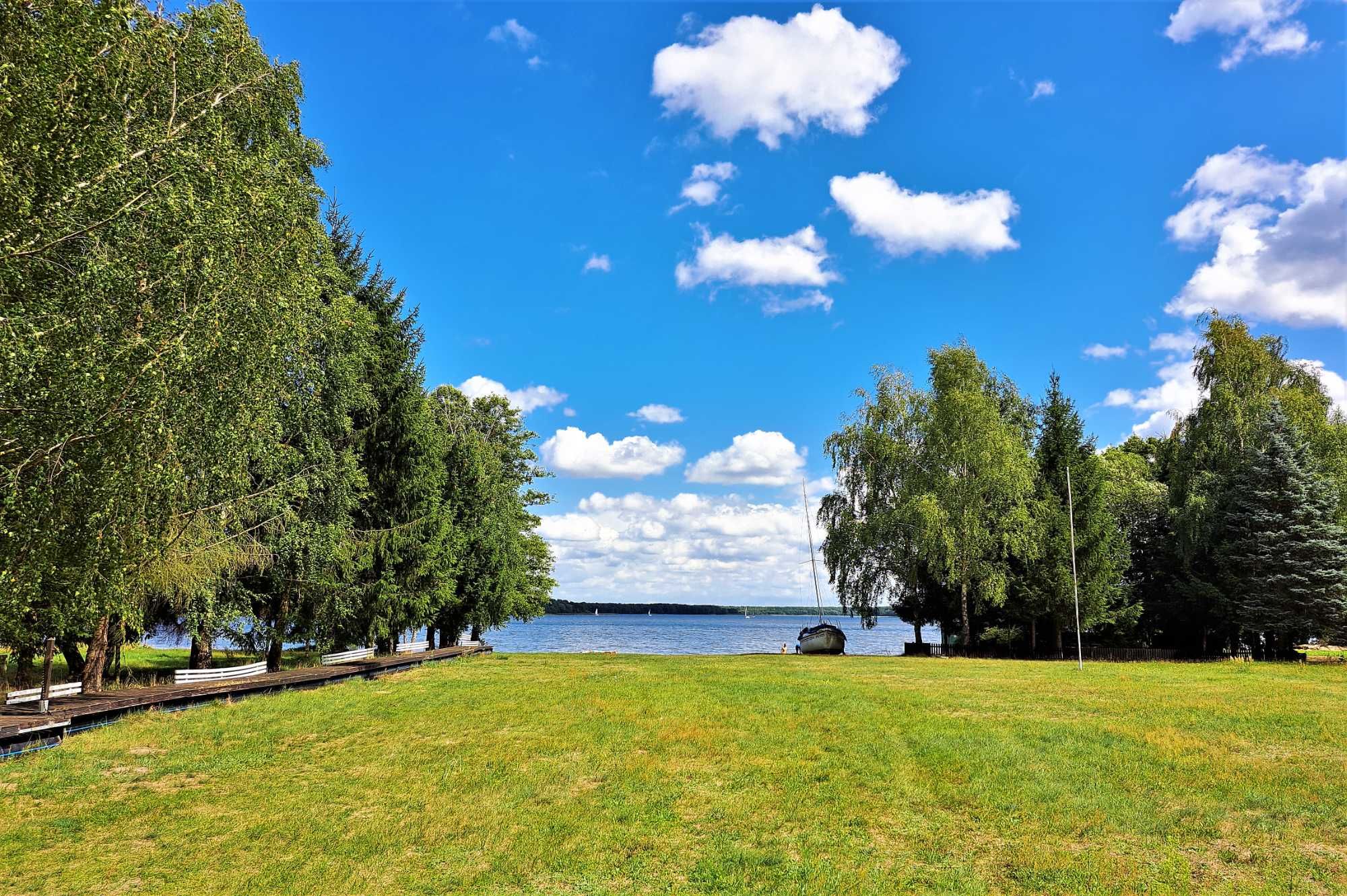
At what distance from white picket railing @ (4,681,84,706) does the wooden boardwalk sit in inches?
7.6

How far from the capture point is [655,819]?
9.07 m

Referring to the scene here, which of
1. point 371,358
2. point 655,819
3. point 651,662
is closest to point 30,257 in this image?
point 655,819

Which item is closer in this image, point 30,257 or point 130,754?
point 30,257

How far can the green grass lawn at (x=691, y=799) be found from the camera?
7.44 metres

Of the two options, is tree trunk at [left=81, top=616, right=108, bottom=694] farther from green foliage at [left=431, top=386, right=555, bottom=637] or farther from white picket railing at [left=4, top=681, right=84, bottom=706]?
green foliage at [left=431, top=386, right=555, bottom=637]

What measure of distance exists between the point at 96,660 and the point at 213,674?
256 cm

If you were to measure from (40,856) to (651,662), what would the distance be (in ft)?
79.9

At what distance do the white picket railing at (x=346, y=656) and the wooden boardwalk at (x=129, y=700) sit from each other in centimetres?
45

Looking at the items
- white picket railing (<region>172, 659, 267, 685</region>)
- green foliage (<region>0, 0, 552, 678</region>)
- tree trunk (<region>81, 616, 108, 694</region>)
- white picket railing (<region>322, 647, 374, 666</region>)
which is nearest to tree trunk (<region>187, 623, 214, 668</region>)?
green foliage (<region>0, 0, 552, 678</region>)

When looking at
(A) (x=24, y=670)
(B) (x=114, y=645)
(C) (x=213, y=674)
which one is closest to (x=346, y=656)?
(C) (x=213, y=674)

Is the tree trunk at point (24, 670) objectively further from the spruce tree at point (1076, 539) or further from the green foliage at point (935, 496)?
the spruce tree at point (1076, 539)

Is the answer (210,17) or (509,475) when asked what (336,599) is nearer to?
(210,17)

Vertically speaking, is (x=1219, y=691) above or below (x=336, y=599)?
below

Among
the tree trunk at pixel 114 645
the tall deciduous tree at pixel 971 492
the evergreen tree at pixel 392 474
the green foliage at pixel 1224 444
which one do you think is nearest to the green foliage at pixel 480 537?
the evergreen tree at pixel 392 474
